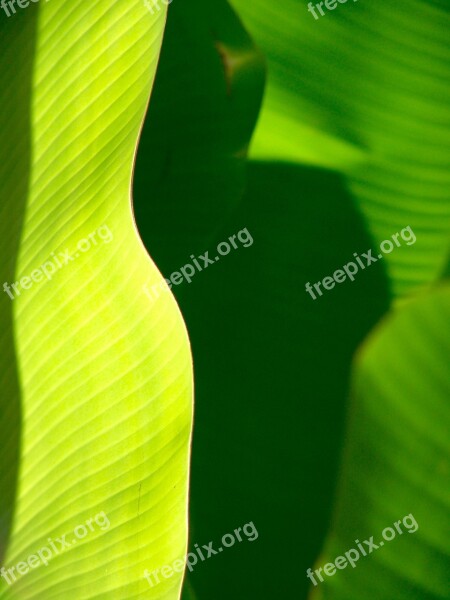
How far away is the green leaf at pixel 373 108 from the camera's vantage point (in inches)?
21.9

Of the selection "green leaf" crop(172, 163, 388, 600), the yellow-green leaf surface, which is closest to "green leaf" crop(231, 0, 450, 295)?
"green leaf" crop(172, 163, 388, 600)

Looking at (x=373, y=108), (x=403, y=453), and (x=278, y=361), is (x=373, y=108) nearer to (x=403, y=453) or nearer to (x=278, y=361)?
(x=278, y=361)

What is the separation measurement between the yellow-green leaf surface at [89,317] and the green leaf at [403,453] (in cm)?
12

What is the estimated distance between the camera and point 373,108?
0.58 metres

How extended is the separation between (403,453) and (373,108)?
1.12 ft

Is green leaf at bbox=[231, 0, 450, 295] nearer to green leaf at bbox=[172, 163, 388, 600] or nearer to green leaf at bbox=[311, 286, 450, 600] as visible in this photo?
green leaf at bbox=[172, 163, 388, 600]

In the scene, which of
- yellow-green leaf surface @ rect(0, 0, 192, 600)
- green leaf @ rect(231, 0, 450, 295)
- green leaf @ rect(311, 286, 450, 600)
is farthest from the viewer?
green leaf @ rect(231, 0, 450, 295)

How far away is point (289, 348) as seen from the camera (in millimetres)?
620

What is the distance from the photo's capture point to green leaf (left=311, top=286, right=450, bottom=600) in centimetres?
30

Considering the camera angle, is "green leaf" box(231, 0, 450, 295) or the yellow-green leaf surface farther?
"green leaf" box(231, 0, 450, 295)

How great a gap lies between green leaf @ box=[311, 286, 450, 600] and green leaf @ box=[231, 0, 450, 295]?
1.00 feet

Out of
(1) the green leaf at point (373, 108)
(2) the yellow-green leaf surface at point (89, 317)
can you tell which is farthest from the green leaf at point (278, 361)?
(2) the yellow-green leaf surface at point (89, 317)

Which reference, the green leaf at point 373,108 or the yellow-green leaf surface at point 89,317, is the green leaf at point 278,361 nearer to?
the green leaf at point 373,108

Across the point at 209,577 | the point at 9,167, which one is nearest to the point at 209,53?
the point at 9,167
